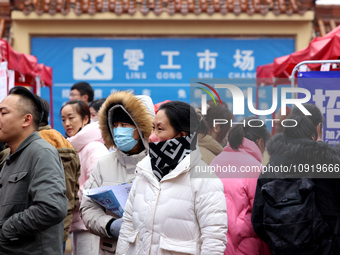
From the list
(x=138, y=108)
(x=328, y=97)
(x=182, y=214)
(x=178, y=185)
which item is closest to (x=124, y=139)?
(x=138, y=108)

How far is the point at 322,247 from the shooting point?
408 centimetres

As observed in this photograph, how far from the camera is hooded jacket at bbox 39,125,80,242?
204 inches

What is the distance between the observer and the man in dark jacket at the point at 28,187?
3592 mm

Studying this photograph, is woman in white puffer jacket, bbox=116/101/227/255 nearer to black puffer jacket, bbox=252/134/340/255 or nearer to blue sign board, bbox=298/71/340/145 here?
black puffer jacket, bbox=252/134/340/255

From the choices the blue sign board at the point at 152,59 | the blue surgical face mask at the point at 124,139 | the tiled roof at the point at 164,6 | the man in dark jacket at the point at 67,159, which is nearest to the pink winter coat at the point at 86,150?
the man in dark jacket at the point at 67,159

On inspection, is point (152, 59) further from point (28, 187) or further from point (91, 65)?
point (28, 187)

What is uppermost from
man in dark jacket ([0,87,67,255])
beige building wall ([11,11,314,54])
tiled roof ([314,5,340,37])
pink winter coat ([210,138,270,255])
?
tiled roof ([314,5,340,37])

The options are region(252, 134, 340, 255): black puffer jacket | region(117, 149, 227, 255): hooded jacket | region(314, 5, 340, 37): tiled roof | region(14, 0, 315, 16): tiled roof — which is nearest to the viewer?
region(117, 149, 227, 255): hooded jacket

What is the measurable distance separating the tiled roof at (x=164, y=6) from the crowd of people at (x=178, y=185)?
9.58 m

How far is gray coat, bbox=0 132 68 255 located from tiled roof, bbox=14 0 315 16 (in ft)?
35.4

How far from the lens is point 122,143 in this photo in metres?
4.91

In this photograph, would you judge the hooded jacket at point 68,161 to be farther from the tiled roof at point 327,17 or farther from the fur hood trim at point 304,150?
the tiled roof at point 327,17

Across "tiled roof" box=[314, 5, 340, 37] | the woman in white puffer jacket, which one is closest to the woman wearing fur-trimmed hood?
the woman in white puffer jacket

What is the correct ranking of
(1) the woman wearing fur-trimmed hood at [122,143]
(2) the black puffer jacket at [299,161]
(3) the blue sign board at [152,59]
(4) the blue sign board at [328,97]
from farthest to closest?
(3) the blue sign board at [152,59], (4) the blue sign board at [328,97], (1) the woman wearing fur-trimmed hood at [122,143], (2) the black puffer jacket at [299,161]
